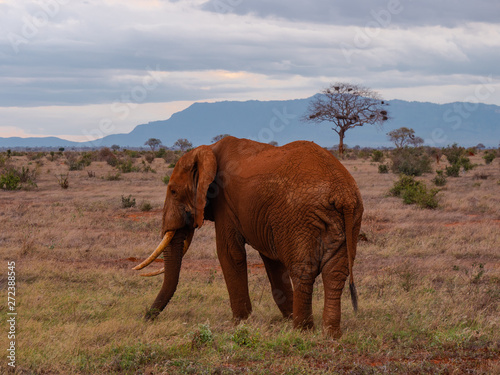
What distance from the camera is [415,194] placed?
62.8 feet

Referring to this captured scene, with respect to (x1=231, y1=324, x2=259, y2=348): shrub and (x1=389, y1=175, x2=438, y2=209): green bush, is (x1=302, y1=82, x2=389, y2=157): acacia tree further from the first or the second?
(x1=231, y1=324, x2=259, y2=348): shrub

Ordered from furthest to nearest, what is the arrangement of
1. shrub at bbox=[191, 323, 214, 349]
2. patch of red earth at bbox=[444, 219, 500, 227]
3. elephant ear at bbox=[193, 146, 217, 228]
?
patch of red earth at bbox=[444, 219, 500, 227], elephant ear at bbox=[193, 146, 217, 228], shrub at bbox=[191, 323, 214, 349]

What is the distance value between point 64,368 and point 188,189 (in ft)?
9.09

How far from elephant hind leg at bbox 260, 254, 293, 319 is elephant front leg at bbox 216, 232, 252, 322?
462 millimetres

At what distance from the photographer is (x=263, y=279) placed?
10.0 meters

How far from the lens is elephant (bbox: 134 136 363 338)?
585 cm

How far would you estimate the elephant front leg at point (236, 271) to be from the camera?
22.7ft

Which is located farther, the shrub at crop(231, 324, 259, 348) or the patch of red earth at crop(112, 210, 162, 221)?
the patch of red earth at crop(112, 210, 162, 221)

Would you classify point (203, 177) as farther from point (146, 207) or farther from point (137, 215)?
point (146, 207)

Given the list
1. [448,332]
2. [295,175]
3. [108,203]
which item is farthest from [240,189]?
[108,203]

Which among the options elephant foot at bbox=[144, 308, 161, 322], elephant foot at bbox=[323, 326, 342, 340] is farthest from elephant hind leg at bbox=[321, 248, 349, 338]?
elephant foot at bbox=[144, 308, 161, 322]

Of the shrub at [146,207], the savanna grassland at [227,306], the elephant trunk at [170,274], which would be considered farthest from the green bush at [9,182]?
the elephant trunk at [170,274]

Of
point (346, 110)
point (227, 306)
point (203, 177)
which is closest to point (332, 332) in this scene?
point (203, 177)

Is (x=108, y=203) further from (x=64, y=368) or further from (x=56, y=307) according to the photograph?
(x=64, y=368)
